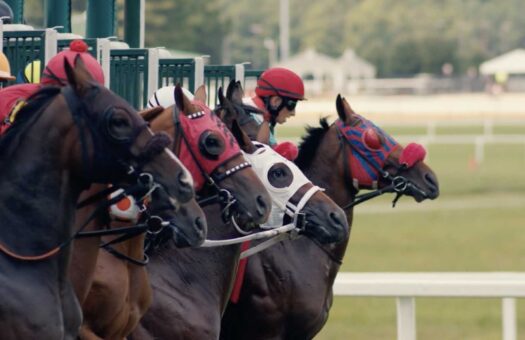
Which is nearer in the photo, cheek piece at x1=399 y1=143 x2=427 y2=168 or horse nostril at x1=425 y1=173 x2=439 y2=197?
cheek piece at x1=399 y1=143 x2=427 y2=168

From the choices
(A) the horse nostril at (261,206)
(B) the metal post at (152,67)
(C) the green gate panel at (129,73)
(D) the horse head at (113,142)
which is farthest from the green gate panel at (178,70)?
(D) the horse head at (113,142)

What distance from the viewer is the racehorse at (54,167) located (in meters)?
4.67

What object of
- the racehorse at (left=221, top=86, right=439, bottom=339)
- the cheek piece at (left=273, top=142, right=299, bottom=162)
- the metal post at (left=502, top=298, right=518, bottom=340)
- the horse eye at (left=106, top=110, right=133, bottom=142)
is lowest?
the metal post at (left=502, top=298, right=518, bottom=340)

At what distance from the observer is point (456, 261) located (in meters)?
18.3

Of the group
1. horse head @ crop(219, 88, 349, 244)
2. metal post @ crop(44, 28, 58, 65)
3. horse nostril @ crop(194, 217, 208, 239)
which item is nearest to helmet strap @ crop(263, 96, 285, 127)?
horse head @ crop(219, 88, 349, 244)

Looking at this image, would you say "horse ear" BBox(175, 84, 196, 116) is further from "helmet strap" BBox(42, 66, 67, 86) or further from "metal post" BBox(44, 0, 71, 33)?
"metal post" BBox(44, 0, 71, 33)

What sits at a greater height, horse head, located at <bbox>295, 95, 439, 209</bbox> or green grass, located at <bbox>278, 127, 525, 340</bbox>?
horse head, located at <bbox>295, 95, 439, 209</bbox>

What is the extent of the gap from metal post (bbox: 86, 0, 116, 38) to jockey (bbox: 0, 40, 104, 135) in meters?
3.60

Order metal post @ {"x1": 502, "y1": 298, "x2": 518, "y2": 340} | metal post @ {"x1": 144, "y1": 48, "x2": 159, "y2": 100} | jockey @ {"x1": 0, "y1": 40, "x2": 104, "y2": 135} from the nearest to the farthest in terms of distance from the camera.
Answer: jockey @ {"x1": 0, "y1": 40, "x2": 104, "y2": 135}
metal post @ {"x1": 144, "y1": 48, "x2": 159, "y2": 100}
metal post @ {"x1": 502, "y1": 298, "x2": 518, "y2": 340}

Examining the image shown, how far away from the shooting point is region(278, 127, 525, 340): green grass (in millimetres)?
13094

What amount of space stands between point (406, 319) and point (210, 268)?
274 centimetres

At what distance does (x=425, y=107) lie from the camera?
211 feet

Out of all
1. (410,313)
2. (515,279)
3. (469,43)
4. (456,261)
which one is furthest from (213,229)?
(469,43)

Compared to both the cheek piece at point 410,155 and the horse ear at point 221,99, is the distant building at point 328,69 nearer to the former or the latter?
the cheek piece at point 410,155
